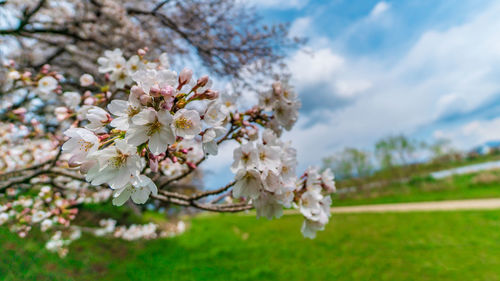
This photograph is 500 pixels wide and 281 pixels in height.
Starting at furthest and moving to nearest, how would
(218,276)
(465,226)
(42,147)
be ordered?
(465,226), (218,276), (42,147)

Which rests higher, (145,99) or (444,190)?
(145,99)

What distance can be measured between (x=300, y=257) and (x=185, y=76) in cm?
623

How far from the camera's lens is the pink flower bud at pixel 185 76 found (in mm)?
812

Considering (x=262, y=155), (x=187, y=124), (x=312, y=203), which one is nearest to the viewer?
(x=187, y=124)

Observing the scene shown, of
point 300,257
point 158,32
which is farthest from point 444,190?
point 158,32

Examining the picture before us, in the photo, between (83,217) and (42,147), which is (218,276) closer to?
(42,147)

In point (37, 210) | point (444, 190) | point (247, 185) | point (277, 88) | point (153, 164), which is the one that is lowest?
point (444, 190)

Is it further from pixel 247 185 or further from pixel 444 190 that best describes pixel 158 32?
pixel 444 190

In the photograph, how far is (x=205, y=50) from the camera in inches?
156

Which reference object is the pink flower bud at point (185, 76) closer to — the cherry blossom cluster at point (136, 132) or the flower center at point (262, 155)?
the cherry blossom cluster at point (136, 132)

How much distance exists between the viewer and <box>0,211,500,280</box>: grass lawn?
4188 millimetres

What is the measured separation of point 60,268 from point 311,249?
5.77 meters

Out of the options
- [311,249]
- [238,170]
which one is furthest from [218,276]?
[238,170]

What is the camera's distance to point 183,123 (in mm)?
785
